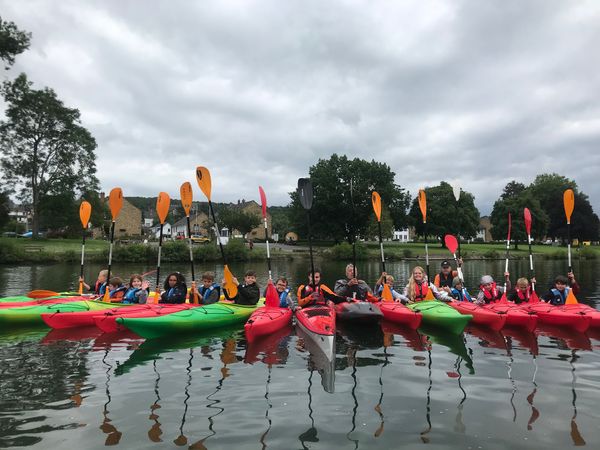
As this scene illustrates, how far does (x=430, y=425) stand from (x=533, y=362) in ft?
11.7

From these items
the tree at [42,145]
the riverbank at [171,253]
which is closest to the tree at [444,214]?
the riverbank at [171,253]

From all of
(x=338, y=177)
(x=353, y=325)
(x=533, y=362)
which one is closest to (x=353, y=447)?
(x=533, y=362)

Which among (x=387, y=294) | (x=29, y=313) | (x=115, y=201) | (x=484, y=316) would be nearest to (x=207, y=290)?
(x=29, y=313)

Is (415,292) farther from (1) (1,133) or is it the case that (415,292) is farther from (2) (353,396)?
(1) (1,133)

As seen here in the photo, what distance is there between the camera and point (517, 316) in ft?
31.1

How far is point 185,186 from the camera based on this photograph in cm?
1224

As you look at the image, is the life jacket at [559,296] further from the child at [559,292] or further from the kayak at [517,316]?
the kayak at [517,316]

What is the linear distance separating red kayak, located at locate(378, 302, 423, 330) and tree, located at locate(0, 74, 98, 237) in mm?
40050

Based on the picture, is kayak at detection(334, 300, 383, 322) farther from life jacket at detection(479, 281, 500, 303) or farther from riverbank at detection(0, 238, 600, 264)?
riverbank at detection(0, 238, 600, 264)

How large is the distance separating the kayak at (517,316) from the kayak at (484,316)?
0.69 feet

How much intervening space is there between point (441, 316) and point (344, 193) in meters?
43.5

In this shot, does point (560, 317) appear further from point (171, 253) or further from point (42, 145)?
point (42, 145)

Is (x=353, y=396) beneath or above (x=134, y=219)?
beneath

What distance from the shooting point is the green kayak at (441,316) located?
29.7ft
